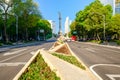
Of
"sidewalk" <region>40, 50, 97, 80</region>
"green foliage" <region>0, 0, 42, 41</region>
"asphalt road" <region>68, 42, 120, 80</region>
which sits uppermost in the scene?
"green foliage" <region>0, 0, 42, 41</region>

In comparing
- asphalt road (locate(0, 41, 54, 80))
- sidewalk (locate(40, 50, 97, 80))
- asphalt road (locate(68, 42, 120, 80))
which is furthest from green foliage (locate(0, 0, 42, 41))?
sidewalk (locate(40, 50, 97, 80))

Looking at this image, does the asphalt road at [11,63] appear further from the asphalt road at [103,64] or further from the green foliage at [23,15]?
the green foliage at [23,15]

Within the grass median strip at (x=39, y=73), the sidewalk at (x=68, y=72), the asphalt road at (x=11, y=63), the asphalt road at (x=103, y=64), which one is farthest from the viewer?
the asphalt road at (x=11, y=63)

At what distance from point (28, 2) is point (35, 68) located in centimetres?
8301

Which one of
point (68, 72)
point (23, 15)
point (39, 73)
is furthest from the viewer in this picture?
point (23, 15)

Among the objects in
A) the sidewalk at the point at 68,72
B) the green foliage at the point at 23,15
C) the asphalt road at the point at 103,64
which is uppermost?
the green foliage at the point at 23,15

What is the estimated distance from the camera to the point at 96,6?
95.8 m

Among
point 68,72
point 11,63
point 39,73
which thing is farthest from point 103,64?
point 39,73

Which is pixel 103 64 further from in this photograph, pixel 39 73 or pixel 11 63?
pixel 39 73

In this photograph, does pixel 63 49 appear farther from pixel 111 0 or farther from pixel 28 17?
pixel 111 0

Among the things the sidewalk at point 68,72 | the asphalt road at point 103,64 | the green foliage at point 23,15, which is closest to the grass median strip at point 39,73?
the sidewalk at point 68,72

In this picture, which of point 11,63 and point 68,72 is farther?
point 11,63

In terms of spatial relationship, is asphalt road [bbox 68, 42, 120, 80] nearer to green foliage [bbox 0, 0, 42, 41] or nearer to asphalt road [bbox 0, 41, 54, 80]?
asphalt road [bbox 0, 41, 54, 80]

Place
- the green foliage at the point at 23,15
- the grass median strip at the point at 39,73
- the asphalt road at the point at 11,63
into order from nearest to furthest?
the grass median strip at the point at 39,73
the asphalt road at the point at 11,63
the green foliage at the point at 23,15
